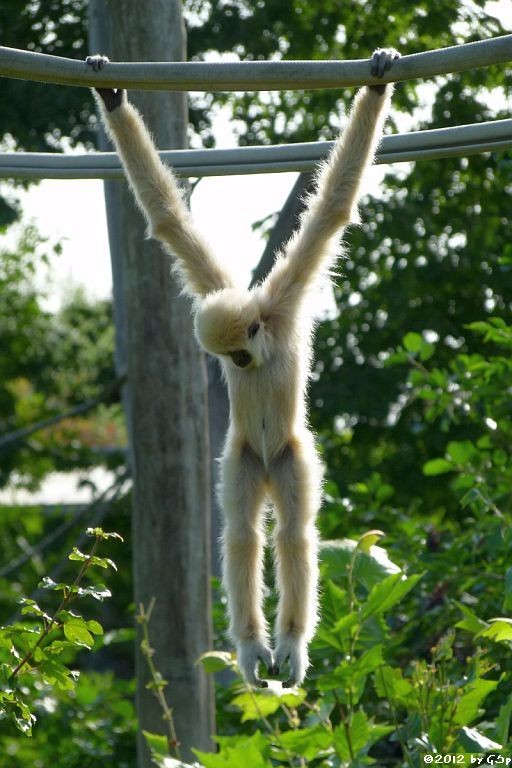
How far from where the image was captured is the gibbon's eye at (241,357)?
4.22 meters

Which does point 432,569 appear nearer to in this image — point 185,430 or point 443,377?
point 443,377

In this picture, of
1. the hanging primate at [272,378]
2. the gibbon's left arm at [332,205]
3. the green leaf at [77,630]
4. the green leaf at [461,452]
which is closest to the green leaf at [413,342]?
the green leaf at [461,452]

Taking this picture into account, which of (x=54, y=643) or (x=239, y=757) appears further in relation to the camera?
(x=239, y=757)

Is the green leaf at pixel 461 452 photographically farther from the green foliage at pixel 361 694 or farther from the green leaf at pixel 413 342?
the green foliage at pixel 361 694

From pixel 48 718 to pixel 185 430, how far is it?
9.77ft

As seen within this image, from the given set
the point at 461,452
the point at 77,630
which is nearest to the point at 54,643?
the point at 77,630

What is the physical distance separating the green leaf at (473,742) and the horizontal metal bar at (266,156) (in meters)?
2.23

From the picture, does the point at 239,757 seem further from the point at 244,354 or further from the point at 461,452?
the point at 461,452

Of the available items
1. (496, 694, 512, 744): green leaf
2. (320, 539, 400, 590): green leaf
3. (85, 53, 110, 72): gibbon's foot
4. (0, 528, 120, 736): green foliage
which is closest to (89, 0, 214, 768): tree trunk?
(320, 539, 400, 590): green leaf

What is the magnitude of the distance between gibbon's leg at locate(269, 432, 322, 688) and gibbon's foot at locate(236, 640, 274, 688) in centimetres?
7

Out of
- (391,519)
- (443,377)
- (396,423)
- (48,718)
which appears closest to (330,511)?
(391,519)

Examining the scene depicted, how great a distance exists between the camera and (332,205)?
4.58 m

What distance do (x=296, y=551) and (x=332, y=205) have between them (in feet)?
4.68

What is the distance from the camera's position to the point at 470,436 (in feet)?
31.7
